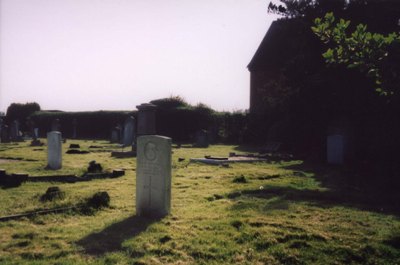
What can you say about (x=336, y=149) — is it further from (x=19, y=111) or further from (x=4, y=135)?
(x=19, y=111)

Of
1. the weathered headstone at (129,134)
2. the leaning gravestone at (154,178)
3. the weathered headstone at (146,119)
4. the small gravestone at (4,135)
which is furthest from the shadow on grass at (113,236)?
the small gravestone at (4,135)

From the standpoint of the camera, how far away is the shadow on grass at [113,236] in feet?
15.6

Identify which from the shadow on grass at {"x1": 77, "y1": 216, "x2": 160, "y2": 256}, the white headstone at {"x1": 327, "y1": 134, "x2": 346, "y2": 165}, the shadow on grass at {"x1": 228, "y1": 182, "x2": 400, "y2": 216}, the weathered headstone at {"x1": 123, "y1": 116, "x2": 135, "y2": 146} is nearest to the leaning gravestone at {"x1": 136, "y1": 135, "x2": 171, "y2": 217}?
the shadow on grass at {"x1": 77, "y1": 216, "x2": 160, "y2": 256}

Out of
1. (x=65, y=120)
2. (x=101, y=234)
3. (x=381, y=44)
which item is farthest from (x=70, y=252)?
(x=65, y=120)

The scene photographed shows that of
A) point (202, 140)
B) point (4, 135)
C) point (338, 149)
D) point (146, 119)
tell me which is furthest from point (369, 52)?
point (4, 135)

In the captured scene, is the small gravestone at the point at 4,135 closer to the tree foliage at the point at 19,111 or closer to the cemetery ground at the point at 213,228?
the tree foliage at the point at 19,111

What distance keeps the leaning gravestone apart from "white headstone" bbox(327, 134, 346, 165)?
10619mm

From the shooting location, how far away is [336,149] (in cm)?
1509

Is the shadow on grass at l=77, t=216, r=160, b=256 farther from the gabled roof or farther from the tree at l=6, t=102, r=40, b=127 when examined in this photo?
the tree at l=6, t=102, r=40, b=127

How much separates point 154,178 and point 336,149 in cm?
1080

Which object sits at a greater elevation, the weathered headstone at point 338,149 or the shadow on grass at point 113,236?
the weathered headstone at point 338,149

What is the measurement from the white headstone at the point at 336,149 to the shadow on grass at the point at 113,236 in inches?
432

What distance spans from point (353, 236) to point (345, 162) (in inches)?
416

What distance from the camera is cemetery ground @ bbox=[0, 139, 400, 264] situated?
4.57 metres
